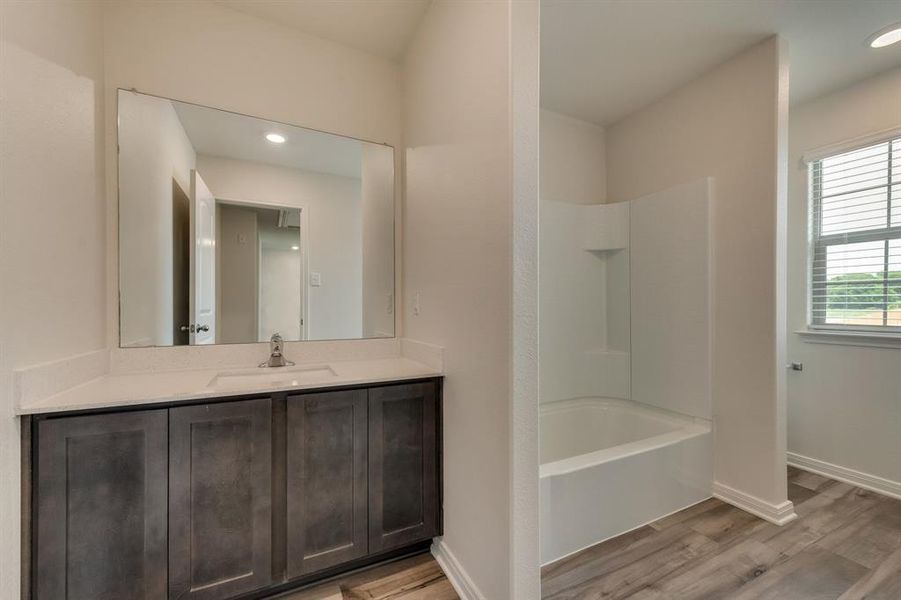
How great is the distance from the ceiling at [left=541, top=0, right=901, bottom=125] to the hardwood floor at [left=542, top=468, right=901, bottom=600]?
2.60 metres

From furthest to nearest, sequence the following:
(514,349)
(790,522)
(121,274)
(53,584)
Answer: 1. (790,522)
2. (121,274)
3. (514,349)
4. (53,584)

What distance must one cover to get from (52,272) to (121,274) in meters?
0.37

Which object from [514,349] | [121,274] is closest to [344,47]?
[121,274]

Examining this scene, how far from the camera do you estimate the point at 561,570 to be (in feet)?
5.34

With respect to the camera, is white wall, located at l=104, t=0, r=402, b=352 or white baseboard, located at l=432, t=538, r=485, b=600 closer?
white baseboard, located at l=432, t=538, r=485, b=600

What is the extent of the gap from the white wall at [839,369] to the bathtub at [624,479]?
990 mm

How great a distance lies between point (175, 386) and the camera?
1386mm

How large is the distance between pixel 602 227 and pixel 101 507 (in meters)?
3.21

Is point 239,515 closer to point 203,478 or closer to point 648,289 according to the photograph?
point 203,478

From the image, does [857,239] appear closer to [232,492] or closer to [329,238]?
[329,238]

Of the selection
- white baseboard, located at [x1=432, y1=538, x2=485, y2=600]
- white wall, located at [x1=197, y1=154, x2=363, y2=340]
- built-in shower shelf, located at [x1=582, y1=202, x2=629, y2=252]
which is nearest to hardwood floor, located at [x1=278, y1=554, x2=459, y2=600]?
white baseboard, located at [x1=432, y1=538, x2=485, y2=600]

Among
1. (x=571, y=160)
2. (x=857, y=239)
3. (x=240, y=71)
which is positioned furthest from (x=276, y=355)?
(x=857, y=239)

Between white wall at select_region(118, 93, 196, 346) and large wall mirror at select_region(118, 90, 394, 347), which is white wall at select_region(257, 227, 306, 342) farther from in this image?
white wall at select_region(118, 93, 196, 346)

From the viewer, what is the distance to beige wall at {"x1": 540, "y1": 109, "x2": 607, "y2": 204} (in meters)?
2.85
